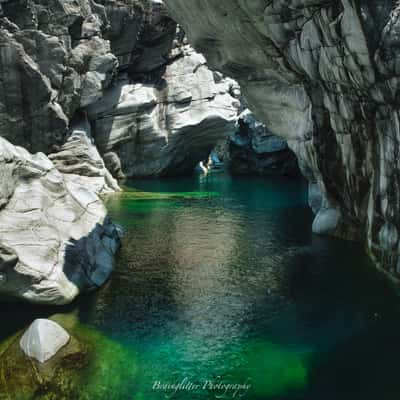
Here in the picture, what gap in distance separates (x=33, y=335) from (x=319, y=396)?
8.52m

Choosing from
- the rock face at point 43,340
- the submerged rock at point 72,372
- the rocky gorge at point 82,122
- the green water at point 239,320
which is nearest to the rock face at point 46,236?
the rocky gorge at point 82,122

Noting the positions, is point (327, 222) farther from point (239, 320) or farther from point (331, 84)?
point (239, 320)

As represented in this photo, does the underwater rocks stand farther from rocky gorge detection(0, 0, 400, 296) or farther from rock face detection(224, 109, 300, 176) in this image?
rock face detection(224, 109, 300, 176)

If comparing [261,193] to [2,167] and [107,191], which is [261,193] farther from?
[2,167]

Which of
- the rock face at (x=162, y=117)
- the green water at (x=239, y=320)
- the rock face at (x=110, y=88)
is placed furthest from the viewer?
the rock face at (x=162, y=117)

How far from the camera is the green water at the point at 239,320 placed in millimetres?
13148

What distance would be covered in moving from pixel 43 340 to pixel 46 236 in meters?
6.49

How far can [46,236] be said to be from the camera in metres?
19.9

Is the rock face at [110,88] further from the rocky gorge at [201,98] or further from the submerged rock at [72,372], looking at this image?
the submerged rock at [72,372]

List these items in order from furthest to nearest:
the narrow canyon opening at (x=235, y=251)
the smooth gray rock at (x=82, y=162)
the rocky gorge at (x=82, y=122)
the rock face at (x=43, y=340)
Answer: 1. the smooth gray rock at (x=82, y=162)
2. the rocky gorge at (x=82, y=122)
3. the rock face at (x=43, y=340)
4. the narrow canyon opening at (x=235, y=251)

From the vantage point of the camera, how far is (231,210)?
38.9 meters

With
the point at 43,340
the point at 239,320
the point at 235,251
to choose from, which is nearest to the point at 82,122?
the point at 235,251

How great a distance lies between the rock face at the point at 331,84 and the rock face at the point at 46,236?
38.5 ft

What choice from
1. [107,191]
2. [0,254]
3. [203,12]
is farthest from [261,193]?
[0,254]
